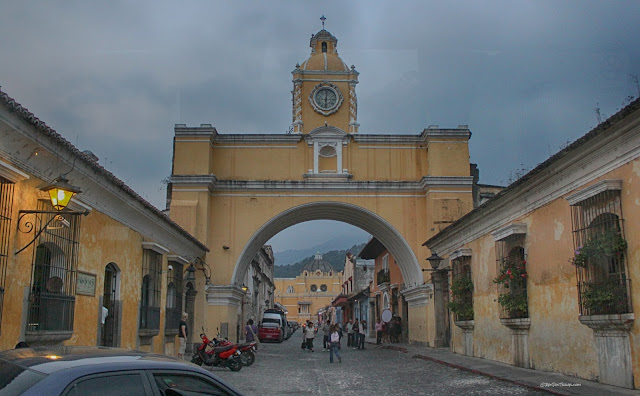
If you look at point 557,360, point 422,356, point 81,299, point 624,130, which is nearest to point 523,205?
point 557,360

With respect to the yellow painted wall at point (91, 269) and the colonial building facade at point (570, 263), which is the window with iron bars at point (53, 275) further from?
the colonial building facade at point (570, 263)

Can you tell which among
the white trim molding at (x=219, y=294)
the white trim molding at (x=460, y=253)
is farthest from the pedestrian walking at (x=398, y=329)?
the white trim molding at (x=460, y=253)

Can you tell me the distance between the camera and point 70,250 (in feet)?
31.3

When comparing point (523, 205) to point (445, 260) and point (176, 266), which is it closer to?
point (445, 260)

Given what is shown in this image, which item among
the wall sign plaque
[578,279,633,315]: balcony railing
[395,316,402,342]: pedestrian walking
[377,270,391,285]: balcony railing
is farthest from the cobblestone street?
[377,270,391,285]: balcony railing

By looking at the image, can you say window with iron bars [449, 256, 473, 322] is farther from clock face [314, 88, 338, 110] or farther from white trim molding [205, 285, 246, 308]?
clock face [314, 88, 338, 110]

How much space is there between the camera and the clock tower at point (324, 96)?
80.2 feet

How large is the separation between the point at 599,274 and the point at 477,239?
6884mm

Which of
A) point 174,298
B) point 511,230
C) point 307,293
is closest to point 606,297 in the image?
point 511,230

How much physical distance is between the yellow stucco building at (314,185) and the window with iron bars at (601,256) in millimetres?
12860

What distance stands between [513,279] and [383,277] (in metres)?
21.7

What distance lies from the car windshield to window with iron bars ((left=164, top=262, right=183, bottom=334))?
1336cm

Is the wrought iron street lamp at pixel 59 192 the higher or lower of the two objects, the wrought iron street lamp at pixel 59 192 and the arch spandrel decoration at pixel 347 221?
the lower

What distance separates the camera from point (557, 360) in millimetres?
11133
